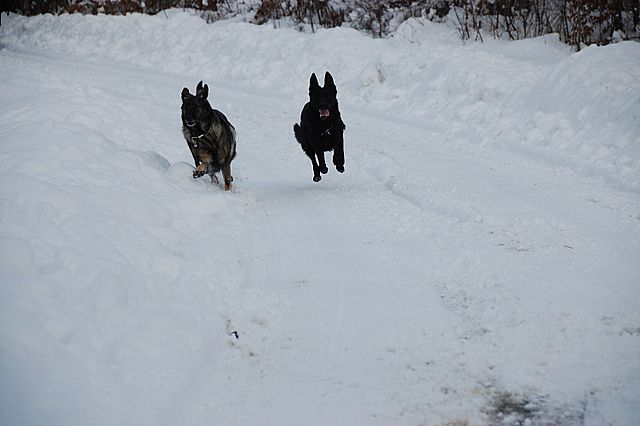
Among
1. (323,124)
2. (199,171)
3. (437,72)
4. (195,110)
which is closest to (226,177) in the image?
(199,171)

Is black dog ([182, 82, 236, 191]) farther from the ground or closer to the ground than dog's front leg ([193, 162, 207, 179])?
farther from the ground

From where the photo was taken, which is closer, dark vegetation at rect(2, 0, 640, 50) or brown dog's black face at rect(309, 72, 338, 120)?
brown dog's black face at rect(309, 72, 338, 120)

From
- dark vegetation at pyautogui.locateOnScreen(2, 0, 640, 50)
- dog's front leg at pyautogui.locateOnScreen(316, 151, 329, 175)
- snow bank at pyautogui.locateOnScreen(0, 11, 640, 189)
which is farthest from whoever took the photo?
dark vegetation at pyautogui.locateOnScreen(2, 0, 640, 50)

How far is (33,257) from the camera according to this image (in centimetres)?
417

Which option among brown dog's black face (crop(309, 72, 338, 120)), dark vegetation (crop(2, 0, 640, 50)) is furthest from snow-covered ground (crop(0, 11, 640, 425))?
dark vegetation (crop(2, 0, 640, 50))

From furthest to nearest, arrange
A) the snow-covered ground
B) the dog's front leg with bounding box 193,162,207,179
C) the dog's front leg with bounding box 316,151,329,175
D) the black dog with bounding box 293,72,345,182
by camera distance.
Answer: the dog's front leg with bounding box 316,151,329,175 → the black dog with bounding box 293,72,345,182 → the dog's front leg with bounding box 193,162,207,179 → the snow-covered ground

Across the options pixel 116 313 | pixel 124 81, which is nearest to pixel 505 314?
pixel 116 313

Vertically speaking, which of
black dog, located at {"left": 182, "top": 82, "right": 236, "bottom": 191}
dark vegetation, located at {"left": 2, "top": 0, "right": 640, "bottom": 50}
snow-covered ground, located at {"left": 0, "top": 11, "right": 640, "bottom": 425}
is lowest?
A: snow-covered ground, located at {"left": 0, "top": 11, "right": 640, "bottom": 425}

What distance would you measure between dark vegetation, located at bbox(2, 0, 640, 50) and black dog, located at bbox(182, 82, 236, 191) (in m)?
8.90

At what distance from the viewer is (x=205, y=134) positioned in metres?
7.43

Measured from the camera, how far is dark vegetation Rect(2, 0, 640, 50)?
496 inches

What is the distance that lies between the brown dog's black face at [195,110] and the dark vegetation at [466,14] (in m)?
9.08

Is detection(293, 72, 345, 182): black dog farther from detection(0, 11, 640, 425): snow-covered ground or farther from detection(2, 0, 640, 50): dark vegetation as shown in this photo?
detection(2, 0, 640, 50): dark vegetation

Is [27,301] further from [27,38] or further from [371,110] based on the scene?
[27,38]
